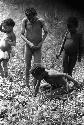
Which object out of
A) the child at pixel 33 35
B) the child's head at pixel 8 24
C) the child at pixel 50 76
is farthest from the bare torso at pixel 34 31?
the child at pixel 50 76

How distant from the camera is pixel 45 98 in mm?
7637

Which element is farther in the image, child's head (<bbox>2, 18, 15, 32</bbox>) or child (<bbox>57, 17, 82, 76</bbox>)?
child's head (<bbox>2, 18, 15, 32</bbox>)

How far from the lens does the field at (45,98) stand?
22.5 feet

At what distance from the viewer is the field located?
6.84 m

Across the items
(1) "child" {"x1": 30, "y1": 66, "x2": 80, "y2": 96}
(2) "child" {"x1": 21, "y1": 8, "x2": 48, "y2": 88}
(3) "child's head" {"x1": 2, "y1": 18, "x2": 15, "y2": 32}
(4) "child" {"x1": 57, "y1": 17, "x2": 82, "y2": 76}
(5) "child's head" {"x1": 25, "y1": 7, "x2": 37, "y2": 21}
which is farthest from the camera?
(3) "child's head" {"x1": 2, "y1": 18, "x2": 15, "y2": 32}

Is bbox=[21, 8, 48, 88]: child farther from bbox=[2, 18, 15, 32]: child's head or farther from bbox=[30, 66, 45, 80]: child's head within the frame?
bbox=[30, 66, 45, 80]: child's head

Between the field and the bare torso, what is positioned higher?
the bare torso

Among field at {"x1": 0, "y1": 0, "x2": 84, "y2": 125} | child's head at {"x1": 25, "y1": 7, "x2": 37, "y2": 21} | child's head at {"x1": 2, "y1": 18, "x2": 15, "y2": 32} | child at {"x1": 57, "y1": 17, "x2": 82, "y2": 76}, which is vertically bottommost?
field at {"x1": 0, "y1": 0, "x2": 84, "y2": 125}

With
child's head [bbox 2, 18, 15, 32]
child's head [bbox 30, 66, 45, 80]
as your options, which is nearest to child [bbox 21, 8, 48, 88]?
child's head [bbox 2, 18, 15, 32]

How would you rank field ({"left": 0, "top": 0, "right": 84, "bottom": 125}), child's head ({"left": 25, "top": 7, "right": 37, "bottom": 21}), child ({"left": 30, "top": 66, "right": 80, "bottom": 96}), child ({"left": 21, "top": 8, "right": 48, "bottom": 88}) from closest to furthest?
field ({"left": 0, "top": 0, "right": 84, "bottom": 125}) → child ({"left": 30, "top": 66, "right": 80, "bottom": 96}) → child's head ({"left": 25, "top": 7, "right": 37, "bottom": 21}) → child ({"left": 21, "top": 8, "right": 48, "bottom": 88})

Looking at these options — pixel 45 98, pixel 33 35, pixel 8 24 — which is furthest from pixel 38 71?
pixel 8 24

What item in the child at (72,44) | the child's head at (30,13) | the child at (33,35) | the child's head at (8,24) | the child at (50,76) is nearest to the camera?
the child at (50,76)

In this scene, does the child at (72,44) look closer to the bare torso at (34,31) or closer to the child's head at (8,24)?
the bare torso at (34,31)

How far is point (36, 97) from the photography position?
767 cm
